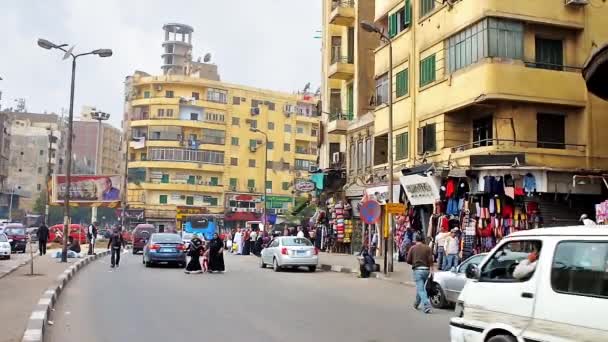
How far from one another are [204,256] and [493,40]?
42.9 ft

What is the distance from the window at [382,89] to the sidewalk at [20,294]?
16374mm

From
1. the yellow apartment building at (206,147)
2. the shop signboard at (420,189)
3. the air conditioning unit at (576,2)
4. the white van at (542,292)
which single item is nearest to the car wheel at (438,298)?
the white van at (542,292)

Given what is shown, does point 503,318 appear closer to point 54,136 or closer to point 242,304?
point 242,304

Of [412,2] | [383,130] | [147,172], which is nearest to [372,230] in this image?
[383,130]

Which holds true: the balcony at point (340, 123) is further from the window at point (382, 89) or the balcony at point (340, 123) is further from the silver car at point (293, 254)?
the silver car at point (293, 254)

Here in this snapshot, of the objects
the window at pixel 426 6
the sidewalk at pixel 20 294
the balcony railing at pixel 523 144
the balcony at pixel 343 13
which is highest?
the balcony at pixel 343 13

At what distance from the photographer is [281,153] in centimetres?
9431

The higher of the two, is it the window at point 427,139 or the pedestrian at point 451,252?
the window at point 427,139

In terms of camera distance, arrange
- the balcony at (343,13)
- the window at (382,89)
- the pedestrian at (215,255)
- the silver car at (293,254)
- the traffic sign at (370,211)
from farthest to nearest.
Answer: the balcony at (343,13), the window at (382,89), the silver car at (293,254), the pedestrian at (215,255), the traffic sign at (370,211)

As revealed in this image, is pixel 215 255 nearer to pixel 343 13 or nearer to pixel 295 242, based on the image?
pixel 295 242

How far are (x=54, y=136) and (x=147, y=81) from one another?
30.5 metres

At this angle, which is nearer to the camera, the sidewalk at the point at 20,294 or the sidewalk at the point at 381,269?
the sidewalk at the point at 20,294

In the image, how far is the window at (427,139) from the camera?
25.6m

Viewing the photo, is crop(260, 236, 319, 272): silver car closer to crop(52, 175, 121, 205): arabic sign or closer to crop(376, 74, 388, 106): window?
crop(376, 74, 388, 106): window
